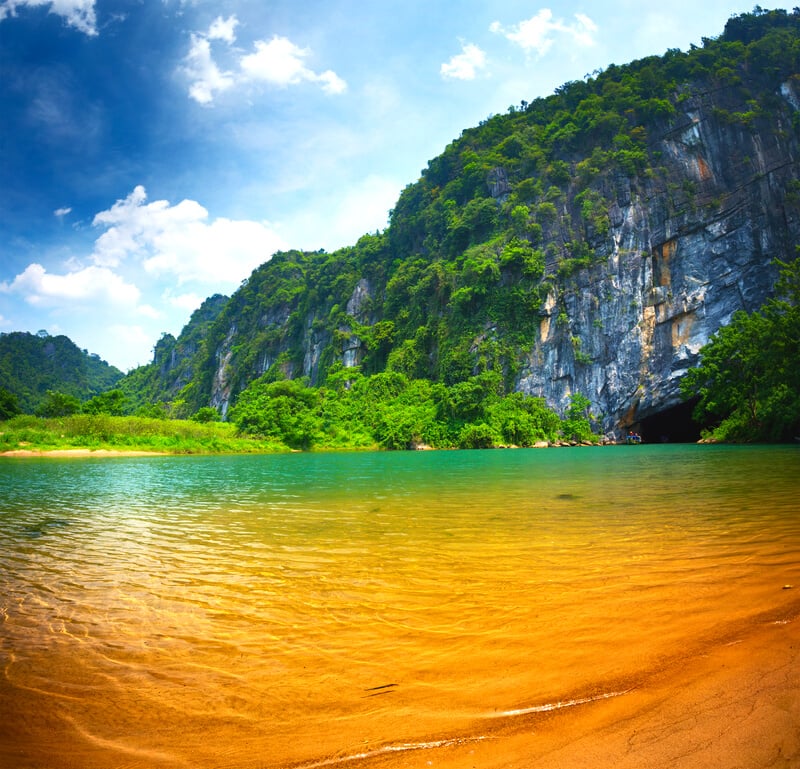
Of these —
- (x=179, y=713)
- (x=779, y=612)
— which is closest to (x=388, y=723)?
(x=179, y=713)

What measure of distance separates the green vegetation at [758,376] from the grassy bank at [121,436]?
123 ft

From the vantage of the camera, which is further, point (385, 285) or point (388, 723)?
point (385, 285)

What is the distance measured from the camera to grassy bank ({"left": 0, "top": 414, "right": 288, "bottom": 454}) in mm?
35797

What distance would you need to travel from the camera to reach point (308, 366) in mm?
76625

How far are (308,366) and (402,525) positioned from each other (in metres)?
71.2

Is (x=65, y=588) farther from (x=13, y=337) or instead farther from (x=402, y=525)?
(x=13, y=337)

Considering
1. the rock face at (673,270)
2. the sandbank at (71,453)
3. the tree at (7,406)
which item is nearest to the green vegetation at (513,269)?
the tree at (7,406)

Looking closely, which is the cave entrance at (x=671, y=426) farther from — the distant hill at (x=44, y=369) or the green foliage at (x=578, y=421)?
the distant hill at (x=44, y=369)

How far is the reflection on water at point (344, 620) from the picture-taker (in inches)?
88.7

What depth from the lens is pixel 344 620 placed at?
359cm

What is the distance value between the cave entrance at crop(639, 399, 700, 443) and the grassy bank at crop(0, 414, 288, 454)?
1486 inches

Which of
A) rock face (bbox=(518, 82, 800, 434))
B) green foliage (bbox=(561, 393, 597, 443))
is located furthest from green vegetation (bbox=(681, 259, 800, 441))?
green foliage (bbox=(561, 393, 597, 443))

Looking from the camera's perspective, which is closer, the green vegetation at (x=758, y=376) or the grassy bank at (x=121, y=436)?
the green vegetation at (x=758, y=376)

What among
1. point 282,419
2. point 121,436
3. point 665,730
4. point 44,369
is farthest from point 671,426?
point 44,369
